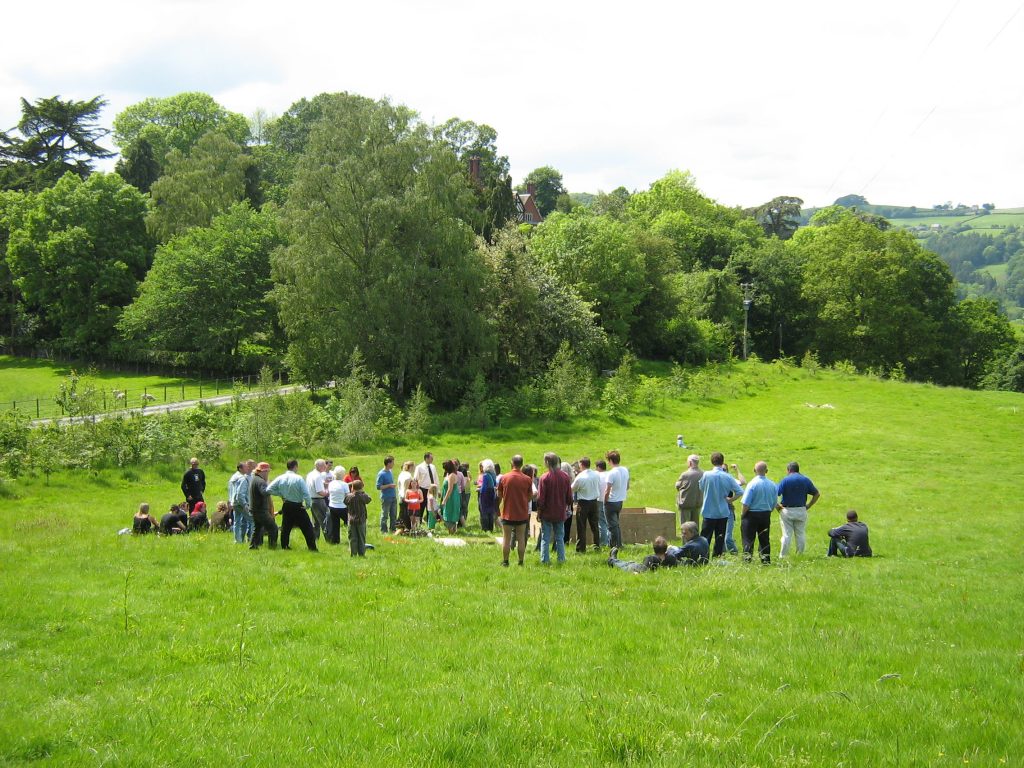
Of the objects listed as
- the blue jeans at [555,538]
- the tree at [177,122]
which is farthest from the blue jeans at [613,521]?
the tree at [177,122]

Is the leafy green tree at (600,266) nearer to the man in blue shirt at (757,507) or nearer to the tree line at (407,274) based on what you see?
the tree line at (407,274)

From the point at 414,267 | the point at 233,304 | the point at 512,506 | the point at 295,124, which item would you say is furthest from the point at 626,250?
the point at 295,124

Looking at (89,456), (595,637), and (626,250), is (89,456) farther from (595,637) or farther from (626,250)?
(626,250)

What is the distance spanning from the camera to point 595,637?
29.8ft

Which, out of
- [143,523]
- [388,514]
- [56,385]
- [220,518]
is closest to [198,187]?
[56,385]

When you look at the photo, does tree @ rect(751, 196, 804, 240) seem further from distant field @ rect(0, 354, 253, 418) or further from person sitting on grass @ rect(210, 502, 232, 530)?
person sitting on grass @ rect(210, 502, 232, 530)

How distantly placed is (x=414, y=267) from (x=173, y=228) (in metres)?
34.4

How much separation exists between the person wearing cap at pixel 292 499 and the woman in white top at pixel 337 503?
568 millimetres

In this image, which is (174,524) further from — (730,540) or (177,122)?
(177,122)

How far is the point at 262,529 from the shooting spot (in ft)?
50.5

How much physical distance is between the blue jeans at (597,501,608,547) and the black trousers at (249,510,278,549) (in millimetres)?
6119

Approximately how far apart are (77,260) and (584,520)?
210 ft

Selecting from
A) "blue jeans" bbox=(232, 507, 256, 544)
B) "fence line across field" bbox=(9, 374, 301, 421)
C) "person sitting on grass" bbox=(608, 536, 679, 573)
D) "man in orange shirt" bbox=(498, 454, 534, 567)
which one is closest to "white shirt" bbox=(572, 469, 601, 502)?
"man in orange shirt" bbox=(498, 454, 534, 567)

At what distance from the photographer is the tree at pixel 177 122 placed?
101062 millimetres
